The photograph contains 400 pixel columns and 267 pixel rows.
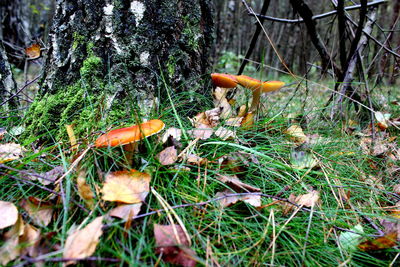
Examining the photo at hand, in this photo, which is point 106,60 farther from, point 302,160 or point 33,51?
point 302,160

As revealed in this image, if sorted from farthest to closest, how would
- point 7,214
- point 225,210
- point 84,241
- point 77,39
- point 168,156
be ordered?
point 77,39 < point 168,156 < point 225,210 < point 7,214 < point 84,241

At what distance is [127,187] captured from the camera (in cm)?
95

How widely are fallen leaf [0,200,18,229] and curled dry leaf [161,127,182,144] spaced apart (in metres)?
0.59

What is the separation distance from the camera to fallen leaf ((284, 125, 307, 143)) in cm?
158

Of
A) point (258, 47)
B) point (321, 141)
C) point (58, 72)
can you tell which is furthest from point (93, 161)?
point (258, 47)

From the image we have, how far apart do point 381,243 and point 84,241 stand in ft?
3.18

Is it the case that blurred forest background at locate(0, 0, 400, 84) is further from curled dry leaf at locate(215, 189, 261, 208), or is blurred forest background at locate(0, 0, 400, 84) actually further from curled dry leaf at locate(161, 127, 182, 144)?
curled dry leaf at locate(215, 189, 261, 208)

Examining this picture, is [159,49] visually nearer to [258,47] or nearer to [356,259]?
[356,259]

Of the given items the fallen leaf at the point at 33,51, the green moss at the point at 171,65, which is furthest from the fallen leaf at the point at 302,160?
the fallen leaf at the point at 33,51

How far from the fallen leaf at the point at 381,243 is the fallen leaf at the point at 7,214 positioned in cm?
117

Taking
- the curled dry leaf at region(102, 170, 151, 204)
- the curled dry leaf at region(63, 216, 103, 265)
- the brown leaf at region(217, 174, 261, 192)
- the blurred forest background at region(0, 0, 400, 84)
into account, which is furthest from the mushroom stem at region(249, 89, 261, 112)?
the curled dry leaf at region(63, 216, 103, 265)

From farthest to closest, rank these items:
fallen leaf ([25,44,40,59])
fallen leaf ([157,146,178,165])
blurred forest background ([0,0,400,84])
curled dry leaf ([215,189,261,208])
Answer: blurred forest background ([0,0,400,84]), fallen leaf ([25,44,40,59]), fallen leaf ([157,146,178,165]), curled dry leaf ([215,189,261,208])

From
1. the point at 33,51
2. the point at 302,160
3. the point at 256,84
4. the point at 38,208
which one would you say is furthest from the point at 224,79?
the point at 33,51

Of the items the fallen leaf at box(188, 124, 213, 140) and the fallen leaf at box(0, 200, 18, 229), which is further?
the fallen leaf at box(188, 124, 213, 140)
